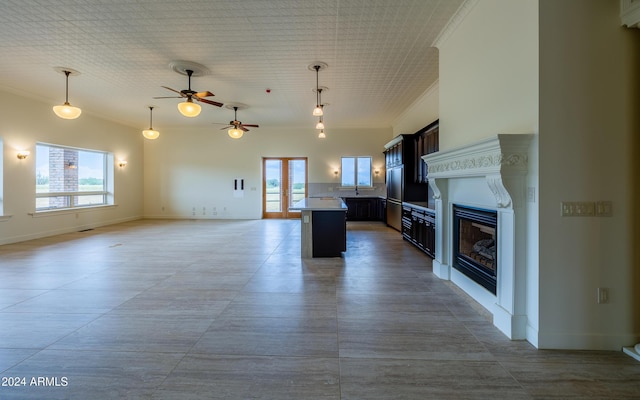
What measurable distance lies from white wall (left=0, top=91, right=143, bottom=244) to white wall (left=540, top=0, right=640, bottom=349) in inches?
376

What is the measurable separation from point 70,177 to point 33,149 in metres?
1.37

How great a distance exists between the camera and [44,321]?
2787mm

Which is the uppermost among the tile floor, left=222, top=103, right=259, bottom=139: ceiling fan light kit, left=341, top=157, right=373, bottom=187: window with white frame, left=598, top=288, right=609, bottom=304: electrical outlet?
left=222, top=103, right=259, bottom=139: ceiling fan light kit

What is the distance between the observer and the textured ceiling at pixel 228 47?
3.54 meters

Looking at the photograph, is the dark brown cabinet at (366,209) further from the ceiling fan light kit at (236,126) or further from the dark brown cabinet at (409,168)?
the ceiling fan light kit at (236,126)

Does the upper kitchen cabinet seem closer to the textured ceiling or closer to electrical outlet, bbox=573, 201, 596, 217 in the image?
the textured ceiling

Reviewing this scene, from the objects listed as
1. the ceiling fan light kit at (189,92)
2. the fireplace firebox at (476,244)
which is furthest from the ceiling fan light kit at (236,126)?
the fireplace firebox at (476,244)

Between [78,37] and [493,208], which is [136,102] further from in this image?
[493,208]

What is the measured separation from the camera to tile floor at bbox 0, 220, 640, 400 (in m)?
1.89

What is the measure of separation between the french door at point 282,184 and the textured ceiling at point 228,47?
3.66 m

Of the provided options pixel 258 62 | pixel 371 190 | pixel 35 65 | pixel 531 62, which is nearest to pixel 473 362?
pixel 531 62

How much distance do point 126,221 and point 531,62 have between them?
458 inches

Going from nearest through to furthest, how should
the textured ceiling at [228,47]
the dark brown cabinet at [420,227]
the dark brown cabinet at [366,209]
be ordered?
the textured ceiling at [228,47] → the dark brown cabinet at [420,227] → the dark brown cabinet at [366,209]

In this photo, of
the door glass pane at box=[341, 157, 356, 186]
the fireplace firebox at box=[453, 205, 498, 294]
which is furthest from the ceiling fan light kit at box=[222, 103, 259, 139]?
the fireplace firebox at box=[453, 205, 498, 294]
